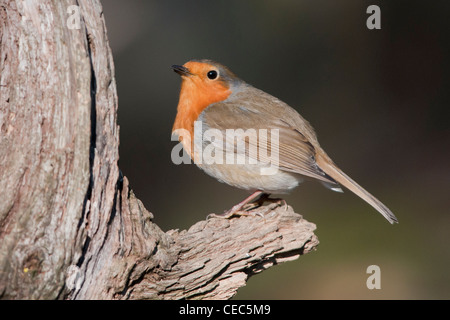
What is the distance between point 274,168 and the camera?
3.81 meters

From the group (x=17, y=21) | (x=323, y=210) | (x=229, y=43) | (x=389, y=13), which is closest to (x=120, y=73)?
(x=229, y=43)

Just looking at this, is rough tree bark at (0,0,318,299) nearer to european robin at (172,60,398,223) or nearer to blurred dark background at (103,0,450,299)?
european robin at (172,60,398,223)

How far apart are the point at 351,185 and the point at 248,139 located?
0.77m

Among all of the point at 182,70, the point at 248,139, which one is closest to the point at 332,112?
the point at 182,70

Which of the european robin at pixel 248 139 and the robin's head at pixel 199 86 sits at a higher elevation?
the robin's head at pixel 199 86

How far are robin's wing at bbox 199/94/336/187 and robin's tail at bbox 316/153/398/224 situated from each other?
74 mm

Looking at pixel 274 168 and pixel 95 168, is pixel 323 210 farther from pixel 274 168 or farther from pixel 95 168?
pixel 95 168

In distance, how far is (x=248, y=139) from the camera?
3.87 metres

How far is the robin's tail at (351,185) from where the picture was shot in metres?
3.80

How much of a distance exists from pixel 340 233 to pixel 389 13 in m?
3.16

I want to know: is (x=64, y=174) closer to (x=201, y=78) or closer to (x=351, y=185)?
(x=201, y=78)

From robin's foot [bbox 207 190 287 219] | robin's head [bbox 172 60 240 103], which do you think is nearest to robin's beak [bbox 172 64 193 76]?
robin's head [bbox 172 60 240 103]

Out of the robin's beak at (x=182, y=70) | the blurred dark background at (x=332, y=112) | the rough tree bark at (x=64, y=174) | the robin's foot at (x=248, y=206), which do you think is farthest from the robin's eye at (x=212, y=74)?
the blurred dark background at (x=332, y=112)

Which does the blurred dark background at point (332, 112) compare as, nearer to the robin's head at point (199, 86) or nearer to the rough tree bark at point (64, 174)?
the robin's head at point (199, 86)
